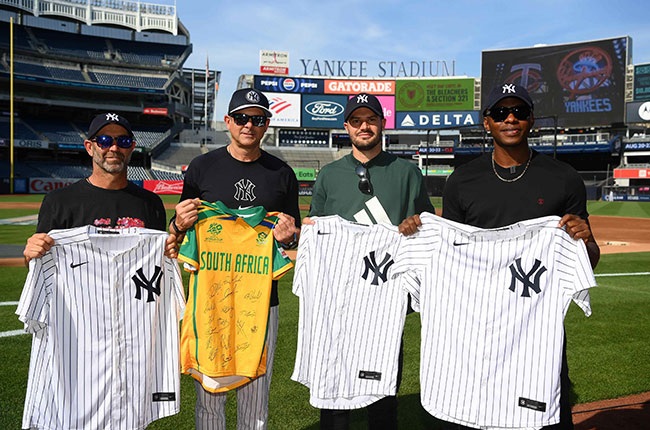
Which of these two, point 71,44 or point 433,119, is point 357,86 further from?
point 71,44

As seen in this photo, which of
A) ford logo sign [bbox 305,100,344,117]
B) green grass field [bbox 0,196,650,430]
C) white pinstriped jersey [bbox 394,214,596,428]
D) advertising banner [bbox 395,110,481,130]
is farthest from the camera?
ford logo sign [bbox 305,100,344,117]

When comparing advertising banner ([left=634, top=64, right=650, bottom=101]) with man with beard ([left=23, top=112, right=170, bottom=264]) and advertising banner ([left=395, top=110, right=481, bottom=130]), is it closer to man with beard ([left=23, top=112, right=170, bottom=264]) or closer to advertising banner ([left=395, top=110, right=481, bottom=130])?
advertising banner ([left=395, top=110, right=481, bottom=130])

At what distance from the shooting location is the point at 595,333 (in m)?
6.06

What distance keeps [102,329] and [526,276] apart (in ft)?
7.91

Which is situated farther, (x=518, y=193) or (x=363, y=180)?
(x=363, y=180)

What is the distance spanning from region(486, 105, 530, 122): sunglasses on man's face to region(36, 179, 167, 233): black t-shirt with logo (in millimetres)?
2211

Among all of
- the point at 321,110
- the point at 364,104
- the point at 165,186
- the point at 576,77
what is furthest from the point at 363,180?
the point at 321,110

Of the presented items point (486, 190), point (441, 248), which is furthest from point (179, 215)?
point (486, 190)

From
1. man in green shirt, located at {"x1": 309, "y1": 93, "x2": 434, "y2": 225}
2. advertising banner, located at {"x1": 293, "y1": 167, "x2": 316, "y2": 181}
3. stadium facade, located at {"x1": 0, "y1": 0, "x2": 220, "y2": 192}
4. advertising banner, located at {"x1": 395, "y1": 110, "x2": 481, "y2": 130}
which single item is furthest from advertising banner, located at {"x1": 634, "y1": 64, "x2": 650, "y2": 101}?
man in green shirt, located at {"x1": 309, "y1": 93, "x2": 434, "y2": 225}

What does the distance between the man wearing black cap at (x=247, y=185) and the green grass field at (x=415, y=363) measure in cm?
81

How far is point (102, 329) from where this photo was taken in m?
2.91

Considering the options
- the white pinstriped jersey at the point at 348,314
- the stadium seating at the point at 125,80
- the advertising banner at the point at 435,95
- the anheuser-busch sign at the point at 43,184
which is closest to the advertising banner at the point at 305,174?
the advertising banner at the point at 435,95

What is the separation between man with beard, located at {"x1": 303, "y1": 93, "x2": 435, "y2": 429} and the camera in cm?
327

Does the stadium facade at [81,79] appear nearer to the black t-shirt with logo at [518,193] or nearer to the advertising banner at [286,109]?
the advertising banner at [286,109]
